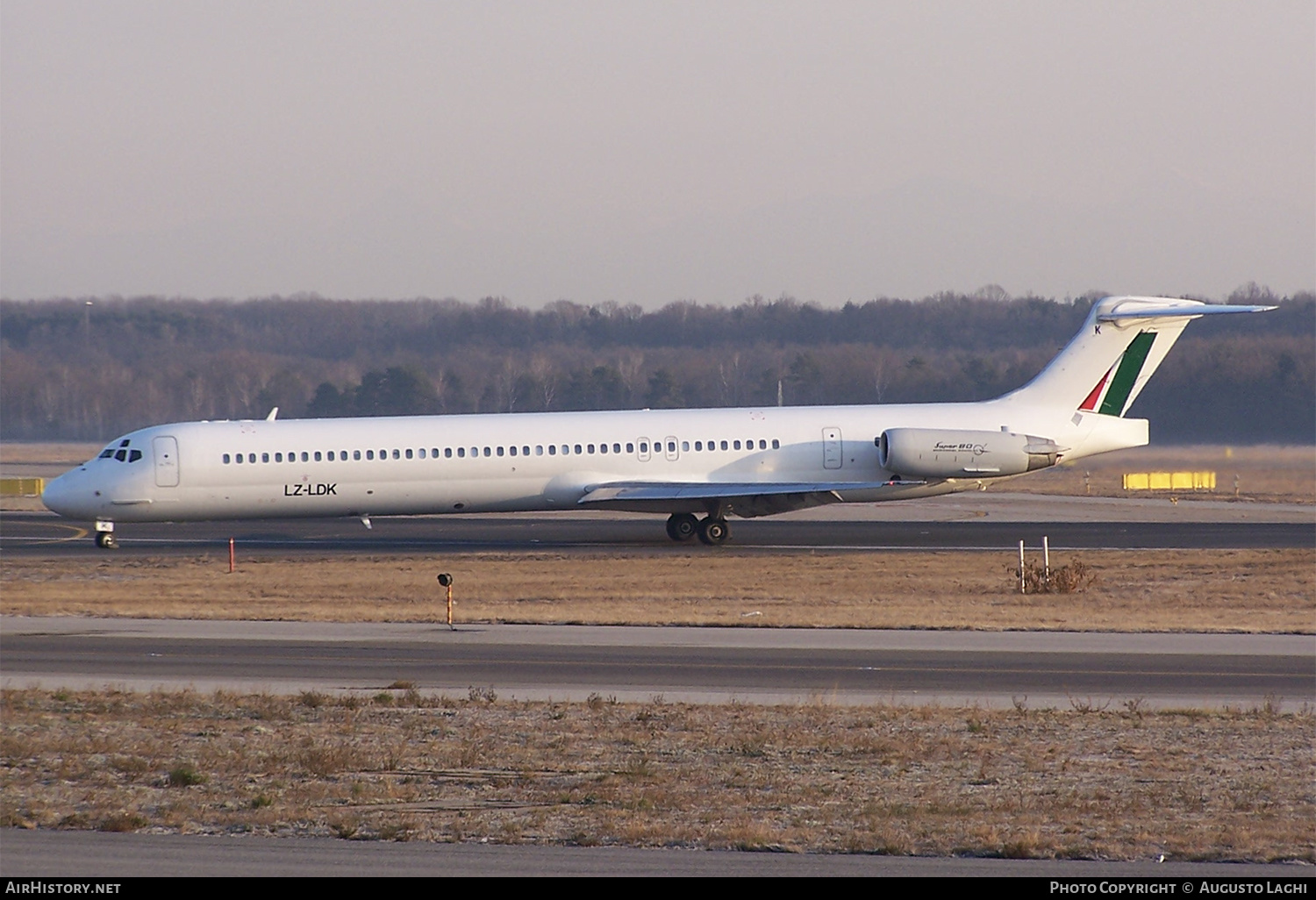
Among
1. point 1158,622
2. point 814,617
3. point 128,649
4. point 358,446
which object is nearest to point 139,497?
point 358,446

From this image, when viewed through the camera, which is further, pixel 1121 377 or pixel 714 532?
pixel 1121 377

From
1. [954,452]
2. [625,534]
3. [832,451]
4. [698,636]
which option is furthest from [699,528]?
[698,636]

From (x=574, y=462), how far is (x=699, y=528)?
3498mm

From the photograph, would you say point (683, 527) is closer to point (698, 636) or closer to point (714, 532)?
point (714, 532)

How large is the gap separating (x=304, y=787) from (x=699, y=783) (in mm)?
3347

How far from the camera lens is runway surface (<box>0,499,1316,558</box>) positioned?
3684 cm

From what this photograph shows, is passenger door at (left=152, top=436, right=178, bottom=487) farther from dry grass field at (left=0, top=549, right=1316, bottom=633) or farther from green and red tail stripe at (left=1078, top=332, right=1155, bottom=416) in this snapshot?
green and red tail stripe at (left=1078, top=332, right=1155, bottom=416)

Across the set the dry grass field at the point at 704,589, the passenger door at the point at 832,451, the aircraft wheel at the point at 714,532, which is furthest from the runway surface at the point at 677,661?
the passenger door at the point at 832,451

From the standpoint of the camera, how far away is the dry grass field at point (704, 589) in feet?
80.8

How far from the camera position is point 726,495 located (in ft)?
117

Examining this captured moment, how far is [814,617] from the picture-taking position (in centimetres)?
2441

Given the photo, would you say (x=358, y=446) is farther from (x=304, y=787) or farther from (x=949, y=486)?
(x=304, y=787)

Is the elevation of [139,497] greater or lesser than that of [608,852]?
greater

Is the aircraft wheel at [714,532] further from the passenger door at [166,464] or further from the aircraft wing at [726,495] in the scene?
the passenger door at [166,464]
